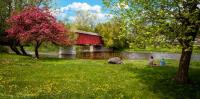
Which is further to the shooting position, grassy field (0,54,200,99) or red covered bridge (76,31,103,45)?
red covered bridge (76,31,103,45)

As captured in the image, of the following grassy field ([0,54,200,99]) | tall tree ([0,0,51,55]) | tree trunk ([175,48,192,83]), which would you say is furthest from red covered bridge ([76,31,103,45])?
tree trunk ([175,48,192,83])

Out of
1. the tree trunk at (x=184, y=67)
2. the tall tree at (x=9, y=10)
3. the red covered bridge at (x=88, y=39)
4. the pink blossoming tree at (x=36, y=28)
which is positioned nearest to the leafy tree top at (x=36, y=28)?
the pink blossoming tree at (x=36, y=28)

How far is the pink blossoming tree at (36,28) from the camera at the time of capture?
48781 millimetres

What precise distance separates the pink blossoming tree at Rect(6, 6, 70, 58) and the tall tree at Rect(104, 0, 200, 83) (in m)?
22.0

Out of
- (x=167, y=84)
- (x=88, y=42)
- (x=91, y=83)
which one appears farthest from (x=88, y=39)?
(x=91, y=83)

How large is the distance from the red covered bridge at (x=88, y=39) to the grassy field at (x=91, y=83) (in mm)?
73697

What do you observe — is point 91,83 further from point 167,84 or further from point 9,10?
point 9,10

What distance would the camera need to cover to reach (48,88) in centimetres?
2686

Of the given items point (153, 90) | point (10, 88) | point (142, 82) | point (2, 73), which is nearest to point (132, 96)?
point (153, 90)

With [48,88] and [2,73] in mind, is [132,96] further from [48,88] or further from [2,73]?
[2,73]

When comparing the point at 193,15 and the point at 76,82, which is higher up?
the point at 193,15

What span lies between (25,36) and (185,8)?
26.5m

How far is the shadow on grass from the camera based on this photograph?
91.9 feet

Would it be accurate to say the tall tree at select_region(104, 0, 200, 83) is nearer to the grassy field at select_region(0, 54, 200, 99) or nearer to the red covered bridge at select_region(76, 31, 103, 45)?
the grassy field at select_region(0, 54, 200, 99)
